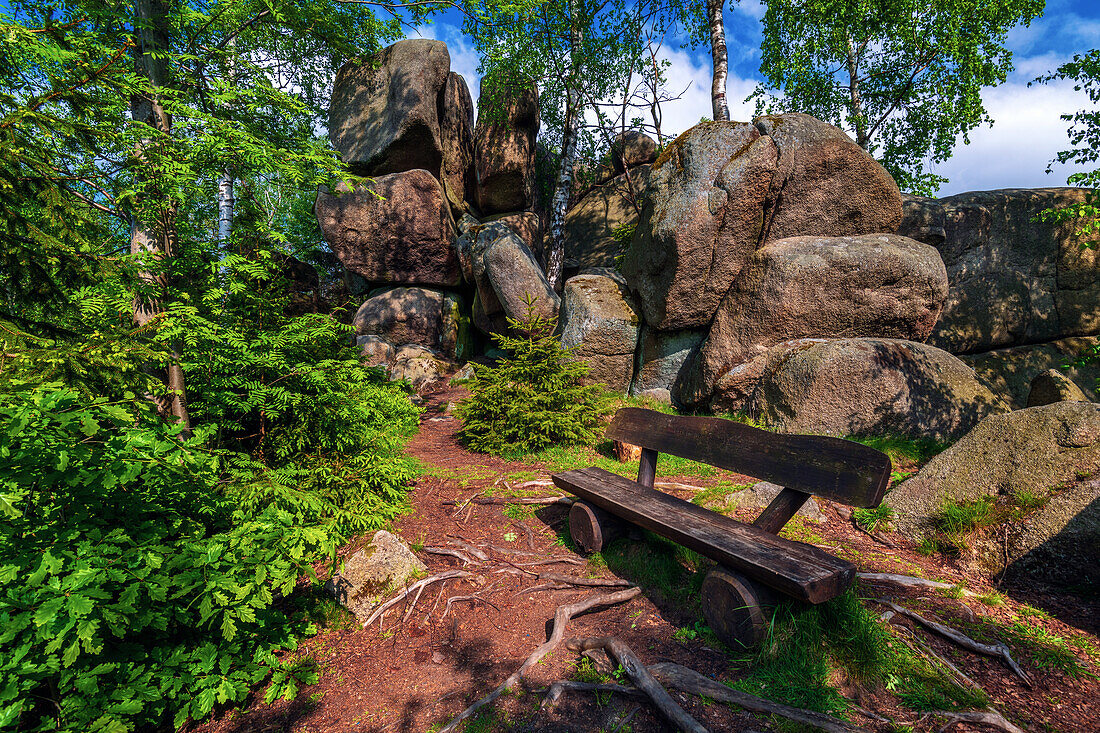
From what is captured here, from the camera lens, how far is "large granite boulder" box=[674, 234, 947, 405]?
7.41m

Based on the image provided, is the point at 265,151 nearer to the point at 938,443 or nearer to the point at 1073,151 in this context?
the point at 938,443

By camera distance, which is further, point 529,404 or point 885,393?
point 529,404

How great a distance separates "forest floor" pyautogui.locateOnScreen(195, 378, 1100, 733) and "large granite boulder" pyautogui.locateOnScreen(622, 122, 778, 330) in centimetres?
518

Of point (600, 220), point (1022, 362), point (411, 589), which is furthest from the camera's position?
point (600, 220)

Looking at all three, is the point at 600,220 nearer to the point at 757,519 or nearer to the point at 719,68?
the point at 719,68

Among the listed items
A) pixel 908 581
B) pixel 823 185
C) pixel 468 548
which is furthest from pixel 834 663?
pixel 823 185

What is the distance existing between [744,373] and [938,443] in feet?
8.61

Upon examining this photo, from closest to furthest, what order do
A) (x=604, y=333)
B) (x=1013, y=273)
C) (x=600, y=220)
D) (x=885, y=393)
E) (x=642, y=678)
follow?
1. (x=642, y=678)
2. (x=885, y=393)
3. (x=604, y=333)
4. (x=1013, y=273)
5. (x=600, y=220)

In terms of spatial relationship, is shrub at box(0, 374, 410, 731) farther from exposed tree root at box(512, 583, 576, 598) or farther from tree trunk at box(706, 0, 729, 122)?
tree trunk at box(706, 0, 729, 122)

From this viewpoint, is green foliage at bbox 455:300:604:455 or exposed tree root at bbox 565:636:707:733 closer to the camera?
exposed tree root at bbox 565:636:707:733

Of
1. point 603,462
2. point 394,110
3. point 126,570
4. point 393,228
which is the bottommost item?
point 603,462

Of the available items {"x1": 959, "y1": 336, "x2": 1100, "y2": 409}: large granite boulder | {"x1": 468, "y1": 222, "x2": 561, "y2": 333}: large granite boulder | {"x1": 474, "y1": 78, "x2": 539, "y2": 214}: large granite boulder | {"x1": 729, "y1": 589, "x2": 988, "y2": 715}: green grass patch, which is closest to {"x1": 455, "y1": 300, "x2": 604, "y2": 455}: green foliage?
{"x1": 729, "y1": 589, "x2": 988, "y2": 715}: green grass patch

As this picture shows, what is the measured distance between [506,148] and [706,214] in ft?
30.6

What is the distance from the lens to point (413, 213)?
13.8 metres
